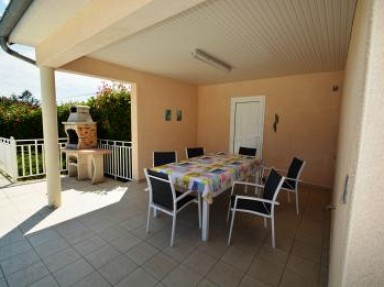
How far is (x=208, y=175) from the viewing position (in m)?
2.39

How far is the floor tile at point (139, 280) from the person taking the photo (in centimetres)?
167

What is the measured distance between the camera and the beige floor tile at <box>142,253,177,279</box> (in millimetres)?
1792

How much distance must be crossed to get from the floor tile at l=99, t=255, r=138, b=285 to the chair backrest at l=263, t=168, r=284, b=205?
159cm

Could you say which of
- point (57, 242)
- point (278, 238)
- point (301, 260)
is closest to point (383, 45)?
point (301, 260)

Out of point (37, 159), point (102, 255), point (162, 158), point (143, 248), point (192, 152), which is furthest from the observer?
point (37, 159)

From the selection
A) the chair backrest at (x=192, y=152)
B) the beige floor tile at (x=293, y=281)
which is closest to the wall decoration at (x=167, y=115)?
the chair backrest at (x=192, y=152)

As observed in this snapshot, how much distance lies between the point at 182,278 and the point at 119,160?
3.62 metres

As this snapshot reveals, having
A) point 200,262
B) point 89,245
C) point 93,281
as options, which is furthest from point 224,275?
point 89,245

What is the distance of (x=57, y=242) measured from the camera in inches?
86.7

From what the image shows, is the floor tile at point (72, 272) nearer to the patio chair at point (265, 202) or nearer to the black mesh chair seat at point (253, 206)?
the patio chair at point (265, 202)

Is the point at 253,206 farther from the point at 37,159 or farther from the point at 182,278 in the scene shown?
the point at 37,159

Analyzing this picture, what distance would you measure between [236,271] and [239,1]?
254cm

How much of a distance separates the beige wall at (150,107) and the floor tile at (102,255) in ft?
7.74

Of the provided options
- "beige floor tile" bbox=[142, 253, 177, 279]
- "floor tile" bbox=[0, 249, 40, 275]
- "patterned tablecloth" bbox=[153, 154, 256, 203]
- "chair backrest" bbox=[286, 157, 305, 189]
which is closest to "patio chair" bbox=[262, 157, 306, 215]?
"chair backrest" bbox=[286, 157, 305, 189]
